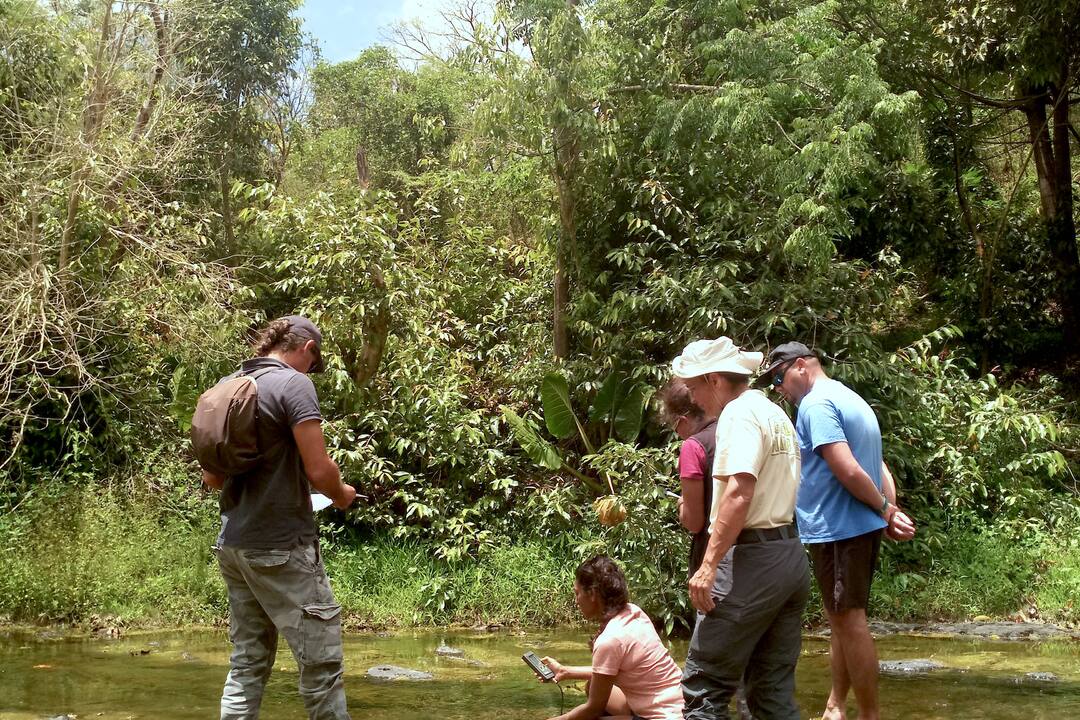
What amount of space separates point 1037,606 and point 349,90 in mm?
18810

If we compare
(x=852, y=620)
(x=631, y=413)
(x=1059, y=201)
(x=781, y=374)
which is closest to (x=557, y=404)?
(x=631, y=413)

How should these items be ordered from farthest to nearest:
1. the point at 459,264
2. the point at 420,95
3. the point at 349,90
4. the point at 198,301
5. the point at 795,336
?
the point at 349,90 → the point at 420,95 → the point at 459,264 → the point at 198,301 → the point at 795,336

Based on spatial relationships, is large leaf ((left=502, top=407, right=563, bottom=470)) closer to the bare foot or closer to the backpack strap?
the bare foot

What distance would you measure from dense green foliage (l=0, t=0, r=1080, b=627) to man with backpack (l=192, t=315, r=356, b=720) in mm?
4846

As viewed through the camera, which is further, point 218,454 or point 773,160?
point 773,160

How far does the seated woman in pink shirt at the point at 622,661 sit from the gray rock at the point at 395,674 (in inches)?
111

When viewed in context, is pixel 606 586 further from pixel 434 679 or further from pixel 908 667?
pixel 908 667

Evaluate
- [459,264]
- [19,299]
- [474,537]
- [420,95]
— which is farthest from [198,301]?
[420,95]

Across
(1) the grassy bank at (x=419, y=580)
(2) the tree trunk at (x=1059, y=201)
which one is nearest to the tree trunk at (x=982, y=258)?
(2) the tree trunk at (x=1059, y=201)

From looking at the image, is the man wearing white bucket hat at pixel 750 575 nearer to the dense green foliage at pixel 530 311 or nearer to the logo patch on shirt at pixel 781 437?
the logo patch on shirt at pixel 781 437

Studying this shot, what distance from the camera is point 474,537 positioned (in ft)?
31.8

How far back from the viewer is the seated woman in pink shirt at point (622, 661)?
418 cm

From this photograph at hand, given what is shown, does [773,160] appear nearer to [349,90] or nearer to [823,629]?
[823,629]

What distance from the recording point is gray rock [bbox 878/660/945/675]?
6.87 metres
